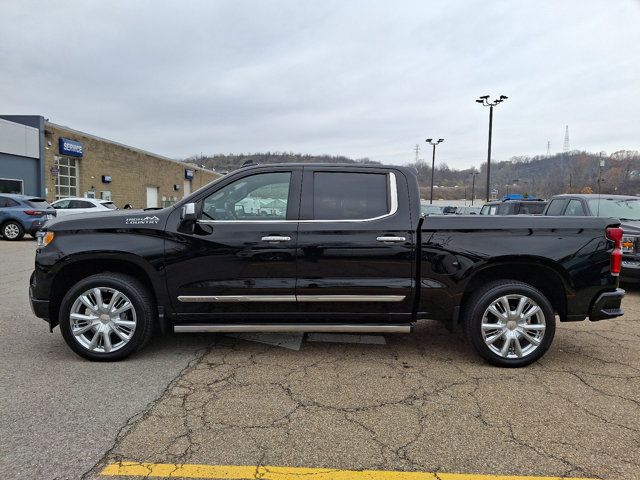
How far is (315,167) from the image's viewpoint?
4309 mm

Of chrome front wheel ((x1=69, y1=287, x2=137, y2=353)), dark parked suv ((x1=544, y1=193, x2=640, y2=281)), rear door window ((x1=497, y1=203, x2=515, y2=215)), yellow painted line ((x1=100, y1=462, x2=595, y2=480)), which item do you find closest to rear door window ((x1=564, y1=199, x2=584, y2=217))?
dark parked suv ((x1=544, y1=193, x2=640, y2=281))

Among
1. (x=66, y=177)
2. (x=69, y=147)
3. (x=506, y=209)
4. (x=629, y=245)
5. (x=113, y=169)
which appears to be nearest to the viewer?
(x=629, y=245)

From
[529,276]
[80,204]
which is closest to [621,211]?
[529,276]

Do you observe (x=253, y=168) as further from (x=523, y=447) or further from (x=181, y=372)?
(x=523, y=447)

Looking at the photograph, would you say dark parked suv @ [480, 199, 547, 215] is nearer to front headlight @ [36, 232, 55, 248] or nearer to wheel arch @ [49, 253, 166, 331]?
wheel arch @ [49, 253, 166, 331]

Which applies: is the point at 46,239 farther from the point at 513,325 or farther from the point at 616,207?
the point at 616,207

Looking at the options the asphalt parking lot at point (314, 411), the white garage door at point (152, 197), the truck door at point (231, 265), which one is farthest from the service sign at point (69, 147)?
the truck door at point (231, 265)

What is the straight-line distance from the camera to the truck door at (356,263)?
4.01 metres

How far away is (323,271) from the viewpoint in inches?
158

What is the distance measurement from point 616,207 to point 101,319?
8694 millimetres

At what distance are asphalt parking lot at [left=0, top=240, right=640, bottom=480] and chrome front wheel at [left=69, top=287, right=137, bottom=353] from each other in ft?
0.78

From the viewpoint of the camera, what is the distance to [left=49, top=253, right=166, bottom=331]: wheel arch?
4.06 meters

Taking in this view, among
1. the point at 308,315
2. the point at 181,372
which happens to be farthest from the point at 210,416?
the point at 308,315

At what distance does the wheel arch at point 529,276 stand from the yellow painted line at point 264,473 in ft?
6.41
